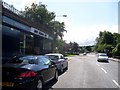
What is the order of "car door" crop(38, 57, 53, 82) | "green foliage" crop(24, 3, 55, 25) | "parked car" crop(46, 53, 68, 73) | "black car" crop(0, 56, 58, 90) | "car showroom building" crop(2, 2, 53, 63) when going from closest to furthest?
"black car" crop(0, 56, 58, 90)
"car door" crop(38, 57, 53, 82)
"parked car" crop(46, 53, 68, 73)
"car showroom building" crop(2, 2, 53, 63)
"green foliage" crop(24, 3, 55, 25)

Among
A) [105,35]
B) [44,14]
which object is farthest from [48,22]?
[105,35]

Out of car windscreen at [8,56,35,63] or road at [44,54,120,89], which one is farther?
road at [44,54,120,89]

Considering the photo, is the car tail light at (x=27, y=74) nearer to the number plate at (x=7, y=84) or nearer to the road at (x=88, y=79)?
the number plate at (x=7, y=84)

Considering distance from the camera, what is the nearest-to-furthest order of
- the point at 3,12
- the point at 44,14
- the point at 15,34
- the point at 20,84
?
the point at 20,84 < the point at 3,12 < the point at 15,34 < the point at 44,14

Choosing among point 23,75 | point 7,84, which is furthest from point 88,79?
point 7,84

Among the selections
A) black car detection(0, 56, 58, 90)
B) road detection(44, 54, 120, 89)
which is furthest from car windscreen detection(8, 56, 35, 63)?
road detection(44, 54, 120, 89)

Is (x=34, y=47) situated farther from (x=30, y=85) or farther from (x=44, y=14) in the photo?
(x=30, y=85)

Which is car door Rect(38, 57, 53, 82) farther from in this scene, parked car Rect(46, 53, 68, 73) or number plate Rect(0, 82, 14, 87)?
parked car Rect(46, 53, 68, 73)

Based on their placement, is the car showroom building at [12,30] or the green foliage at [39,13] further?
the green foliage at [39,13]

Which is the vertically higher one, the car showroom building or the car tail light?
the car showroom building

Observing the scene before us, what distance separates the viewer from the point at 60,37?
291ft

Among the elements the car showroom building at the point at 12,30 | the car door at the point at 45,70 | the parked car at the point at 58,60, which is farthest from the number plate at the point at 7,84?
the car showroom building at the point at 12,30

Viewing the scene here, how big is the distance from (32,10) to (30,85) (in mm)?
62177

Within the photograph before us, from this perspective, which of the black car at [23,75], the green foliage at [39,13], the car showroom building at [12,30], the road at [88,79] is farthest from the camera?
the green foliage at [39,13]
